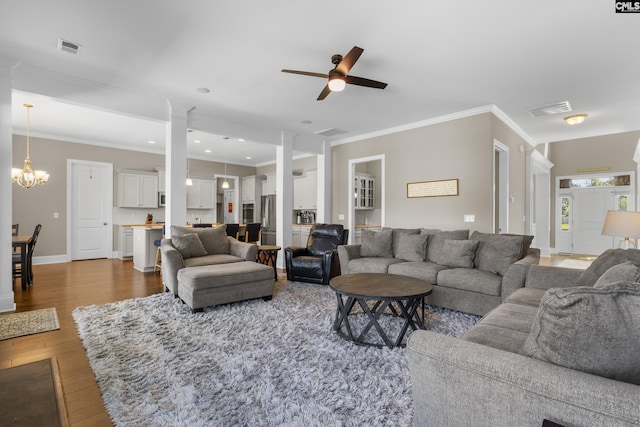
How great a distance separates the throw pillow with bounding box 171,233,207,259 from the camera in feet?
13.6

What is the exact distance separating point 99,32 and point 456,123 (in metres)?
4.82

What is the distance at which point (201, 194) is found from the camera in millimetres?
8828

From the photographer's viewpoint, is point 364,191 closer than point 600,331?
No

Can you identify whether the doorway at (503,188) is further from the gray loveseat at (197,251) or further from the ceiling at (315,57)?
the gray loveseat at (197,251)

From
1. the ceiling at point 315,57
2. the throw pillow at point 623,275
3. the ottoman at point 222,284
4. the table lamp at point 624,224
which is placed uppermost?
the ceiling at point 315,57

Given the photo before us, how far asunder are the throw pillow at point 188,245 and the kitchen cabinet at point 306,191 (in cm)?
398

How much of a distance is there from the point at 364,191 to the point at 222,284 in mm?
4980

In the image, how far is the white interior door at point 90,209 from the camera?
702 centimetres

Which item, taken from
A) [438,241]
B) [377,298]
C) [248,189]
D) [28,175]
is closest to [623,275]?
[377,298]

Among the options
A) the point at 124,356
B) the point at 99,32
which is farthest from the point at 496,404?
the point at 99,32

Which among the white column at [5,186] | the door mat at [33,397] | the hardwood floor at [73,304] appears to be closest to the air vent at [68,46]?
the white column at [5,186]

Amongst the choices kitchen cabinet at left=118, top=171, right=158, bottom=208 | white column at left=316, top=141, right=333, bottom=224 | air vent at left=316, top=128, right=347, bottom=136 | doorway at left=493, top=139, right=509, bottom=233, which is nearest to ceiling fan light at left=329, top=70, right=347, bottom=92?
air vent at left=316, top=128, right=347, bottom=136

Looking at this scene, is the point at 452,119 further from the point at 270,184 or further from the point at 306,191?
the point at 270,184

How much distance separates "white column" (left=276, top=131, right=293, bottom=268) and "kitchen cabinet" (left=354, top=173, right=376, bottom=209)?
1890mm
